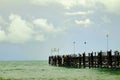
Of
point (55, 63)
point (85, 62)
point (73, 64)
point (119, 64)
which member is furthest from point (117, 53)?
point (55, 63)

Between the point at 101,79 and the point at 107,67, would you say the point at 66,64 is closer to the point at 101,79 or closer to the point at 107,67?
the point at 107,67

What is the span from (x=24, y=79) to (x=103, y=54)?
2465cm

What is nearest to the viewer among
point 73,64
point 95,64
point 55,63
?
point 95,64

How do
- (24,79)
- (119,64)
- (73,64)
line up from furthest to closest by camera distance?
(73,64) → (119,64) → (24,79)

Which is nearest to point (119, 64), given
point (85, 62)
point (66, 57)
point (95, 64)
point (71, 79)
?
point (95, 64)

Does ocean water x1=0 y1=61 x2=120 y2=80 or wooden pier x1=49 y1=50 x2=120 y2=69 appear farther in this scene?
wooden pier x1=49 y1=50 x2=120 y2=69

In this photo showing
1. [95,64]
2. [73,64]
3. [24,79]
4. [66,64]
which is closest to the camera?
[24,79]

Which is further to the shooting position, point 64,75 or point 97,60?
point 97,60

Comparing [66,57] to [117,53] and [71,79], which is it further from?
[71,79]

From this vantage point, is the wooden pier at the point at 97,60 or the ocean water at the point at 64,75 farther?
the wooden pier at the point at 97,60

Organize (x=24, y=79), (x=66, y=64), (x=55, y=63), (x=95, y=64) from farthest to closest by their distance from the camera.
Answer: (x=55, y=63) < (x=66, y=64) < (x=95, y=64) < (x=24, y=79)

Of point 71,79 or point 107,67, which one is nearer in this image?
point 71,79

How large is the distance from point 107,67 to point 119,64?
3.14 m

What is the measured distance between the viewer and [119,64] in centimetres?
6194
